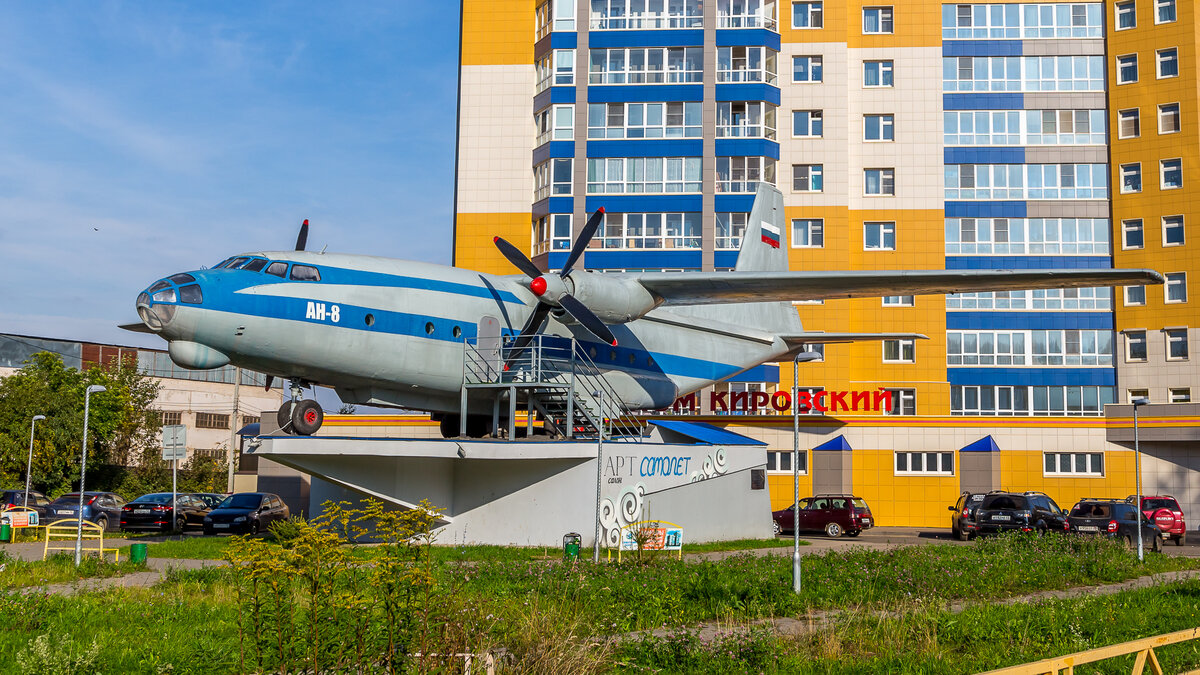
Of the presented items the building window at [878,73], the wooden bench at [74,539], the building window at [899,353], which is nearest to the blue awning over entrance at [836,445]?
the building window at [899,353]

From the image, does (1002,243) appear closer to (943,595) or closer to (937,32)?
(937,32)

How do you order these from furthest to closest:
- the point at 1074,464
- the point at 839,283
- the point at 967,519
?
the point at 1074,464 → the point at 967,519 → the point at 839,283

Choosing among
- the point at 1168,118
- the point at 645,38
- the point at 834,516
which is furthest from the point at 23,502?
the point at 1168,118

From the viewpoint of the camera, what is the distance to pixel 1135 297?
52438 mm

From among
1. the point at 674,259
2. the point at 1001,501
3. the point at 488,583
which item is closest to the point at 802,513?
the point at 1001,501

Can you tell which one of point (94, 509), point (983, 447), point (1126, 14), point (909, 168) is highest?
point (1126, 14)

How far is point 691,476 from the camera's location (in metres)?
30.8

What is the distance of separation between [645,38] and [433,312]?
32.5 meters

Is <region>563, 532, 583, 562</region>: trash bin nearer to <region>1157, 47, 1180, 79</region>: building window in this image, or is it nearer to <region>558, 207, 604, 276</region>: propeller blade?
<region>558, 207, 604, 276</region>: propeller blade

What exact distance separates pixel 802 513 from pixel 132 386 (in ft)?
165

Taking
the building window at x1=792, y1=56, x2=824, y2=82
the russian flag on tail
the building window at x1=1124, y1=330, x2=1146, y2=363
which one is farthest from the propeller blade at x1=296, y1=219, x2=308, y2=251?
the building window at x1=1124, y1=330, x2=1146, y2=363

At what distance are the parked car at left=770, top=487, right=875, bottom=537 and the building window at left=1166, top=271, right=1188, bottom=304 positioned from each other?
967 inches

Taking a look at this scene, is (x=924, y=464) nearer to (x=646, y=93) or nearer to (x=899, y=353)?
(x=899, y=353)

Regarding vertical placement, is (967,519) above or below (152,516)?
above
